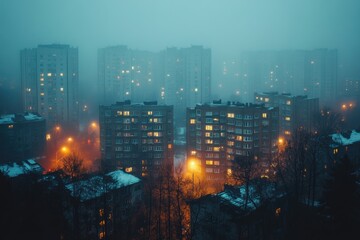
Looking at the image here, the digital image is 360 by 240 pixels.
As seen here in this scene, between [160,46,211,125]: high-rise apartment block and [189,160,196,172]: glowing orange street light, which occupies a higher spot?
[160,46,211,125]: high-rise apartment block

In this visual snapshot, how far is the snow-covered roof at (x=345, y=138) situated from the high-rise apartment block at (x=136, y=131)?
17507mm

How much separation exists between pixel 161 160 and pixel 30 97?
33259 millimetres

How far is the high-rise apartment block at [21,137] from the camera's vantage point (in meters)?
40.6

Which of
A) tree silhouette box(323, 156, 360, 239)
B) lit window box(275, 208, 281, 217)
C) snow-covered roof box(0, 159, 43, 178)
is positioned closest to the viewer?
tree silhouette box(323, 156, 360, 239)

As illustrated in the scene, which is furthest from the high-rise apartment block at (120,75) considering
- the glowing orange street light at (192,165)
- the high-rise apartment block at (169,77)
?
the glowing orange street light at (192,165)

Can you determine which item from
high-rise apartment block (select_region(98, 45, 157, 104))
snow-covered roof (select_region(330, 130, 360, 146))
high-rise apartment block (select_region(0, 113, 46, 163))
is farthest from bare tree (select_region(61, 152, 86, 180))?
high-rise apartment block (select_region(98, 45, 157, 104))

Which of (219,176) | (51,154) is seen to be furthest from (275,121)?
(51,154)

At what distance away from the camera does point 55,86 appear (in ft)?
183

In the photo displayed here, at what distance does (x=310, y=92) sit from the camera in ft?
249

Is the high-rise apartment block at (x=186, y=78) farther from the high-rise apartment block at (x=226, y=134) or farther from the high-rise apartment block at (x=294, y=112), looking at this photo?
the high-rise apartment block at (x=226, y=134)

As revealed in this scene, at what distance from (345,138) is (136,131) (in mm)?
22273

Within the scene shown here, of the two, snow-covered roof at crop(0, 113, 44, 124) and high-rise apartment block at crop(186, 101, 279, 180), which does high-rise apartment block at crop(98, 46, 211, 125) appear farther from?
high-rise apartment block at crop(186, 101, 279, 180)

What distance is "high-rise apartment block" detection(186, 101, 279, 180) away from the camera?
3631cm

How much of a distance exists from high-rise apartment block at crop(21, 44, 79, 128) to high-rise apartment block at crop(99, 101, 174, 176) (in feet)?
68.0
